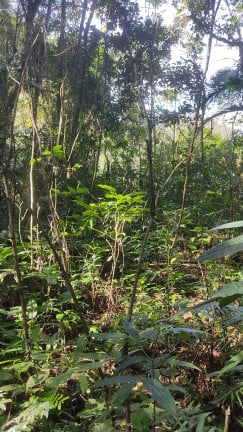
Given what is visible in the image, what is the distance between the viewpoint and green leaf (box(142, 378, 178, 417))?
29.9 inches

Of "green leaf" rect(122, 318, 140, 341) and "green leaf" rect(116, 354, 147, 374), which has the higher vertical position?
"green leaf" rect(122, 318, 140, 341)

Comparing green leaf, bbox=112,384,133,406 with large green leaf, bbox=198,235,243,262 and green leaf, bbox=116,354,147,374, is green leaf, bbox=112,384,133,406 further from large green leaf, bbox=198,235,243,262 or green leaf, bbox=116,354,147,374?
large green leaf, bbox=198,235,243,262

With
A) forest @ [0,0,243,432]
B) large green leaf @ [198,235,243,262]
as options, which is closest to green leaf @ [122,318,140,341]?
forest @ [0,0,243,432]

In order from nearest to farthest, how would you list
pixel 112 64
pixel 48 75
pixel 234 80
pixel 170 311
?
1. pixel 170 311
2. pixel 234 80
3. pixel 48 75
4. pixel 112 64

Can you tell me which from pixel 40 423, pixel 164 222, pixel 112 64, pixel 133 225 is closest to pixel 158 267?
pixel 164 222

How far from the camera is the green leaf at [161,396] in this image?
76cm

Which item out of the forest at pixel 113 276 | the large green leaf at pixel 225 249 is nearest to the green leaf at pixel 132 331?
the forest at pixel 113 276

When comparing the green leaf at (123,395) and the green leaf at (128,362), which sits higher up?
the green leaf at (128,362)

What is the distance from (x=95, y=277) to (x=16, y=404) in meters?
1.06

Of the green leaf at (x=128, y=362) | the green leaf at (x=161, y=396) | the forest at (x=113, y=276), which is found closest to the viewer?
the green leaf at (x=161, y=396)

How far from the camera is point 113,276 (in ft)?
8.23

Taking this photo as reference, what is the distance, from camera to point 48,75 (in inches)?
279

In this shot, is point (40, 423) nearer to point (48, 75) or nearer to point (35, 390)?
point (35, 390)

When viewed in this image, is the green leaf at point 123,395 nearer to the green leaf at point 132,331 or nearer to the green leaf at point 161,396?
the green leaf at point 161,396
